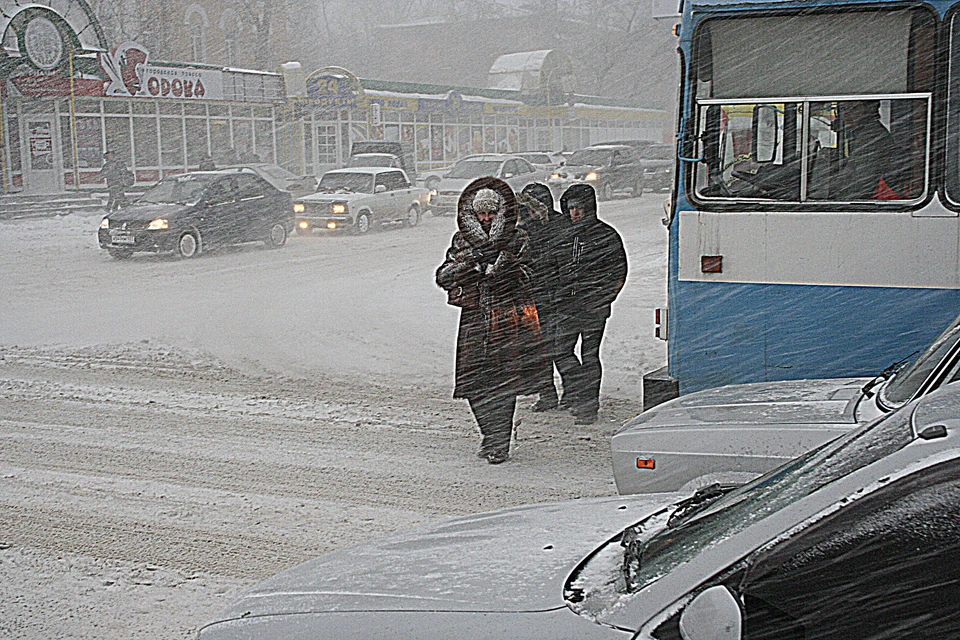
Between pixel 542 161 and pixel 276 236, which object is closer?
pixel 276 236

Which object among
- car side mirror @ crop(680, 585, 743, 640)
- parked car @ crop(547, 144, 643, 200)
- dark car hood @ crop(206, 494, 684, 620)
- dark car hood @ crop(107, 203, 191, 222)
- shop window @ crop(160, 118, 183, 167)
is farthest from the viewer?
shop window @ crop(160, 118, 183, 167)

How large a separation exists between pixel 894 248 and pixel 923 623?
442 centimetres

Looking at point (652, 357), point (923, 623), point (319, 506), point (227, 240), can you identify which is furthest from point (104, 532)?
point (227, 240)

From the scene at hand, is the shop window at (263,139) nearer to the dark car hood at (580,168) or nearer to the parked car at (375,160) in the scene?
the parked car at (375,160)

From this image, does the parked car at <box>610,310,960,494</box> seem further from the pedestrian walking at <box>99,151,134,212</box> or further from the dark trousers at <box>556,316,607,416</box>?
the pedestrian walking at <box>99,151,134,212</box>

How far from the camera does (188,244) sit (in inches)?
774

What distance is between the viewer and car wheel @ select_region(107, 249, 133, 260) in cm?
1909

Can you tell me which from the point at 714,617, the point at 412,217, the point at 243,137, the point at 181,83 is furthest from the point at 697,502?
the point at 243,137

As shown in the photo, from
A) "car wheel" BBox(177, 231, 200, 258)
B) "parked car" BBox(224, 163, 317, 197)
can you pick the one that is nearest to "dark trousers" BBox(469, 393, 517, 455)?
"car wheel" BBox(177, 231, 200, 258)

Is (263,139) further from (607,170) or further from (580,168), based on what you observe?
(607,170)

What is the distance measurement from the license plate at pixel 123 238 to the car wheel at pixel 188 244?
0.85 meters

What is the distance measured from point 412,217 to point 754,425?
2258 centimetres

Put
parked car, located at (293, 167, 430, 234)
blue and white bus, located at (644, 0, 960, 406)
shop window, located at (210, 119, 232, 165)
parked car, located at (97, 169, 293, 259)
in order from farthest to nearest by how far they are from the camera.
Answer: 1. shop window, located at (210, 119, 232, 165)
2. parked car, located at (293, 167, 430, 234)
3. parked car, located at (97, 169, 293, 259)
4. blue and white bus, located at (644, 0, 960, 406)

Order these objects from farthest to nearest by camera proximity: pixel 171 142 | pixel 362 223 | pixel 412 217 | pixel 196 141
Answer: pixel 196 141, pixel 171 142, pixel 412 217, pixel 362 223
